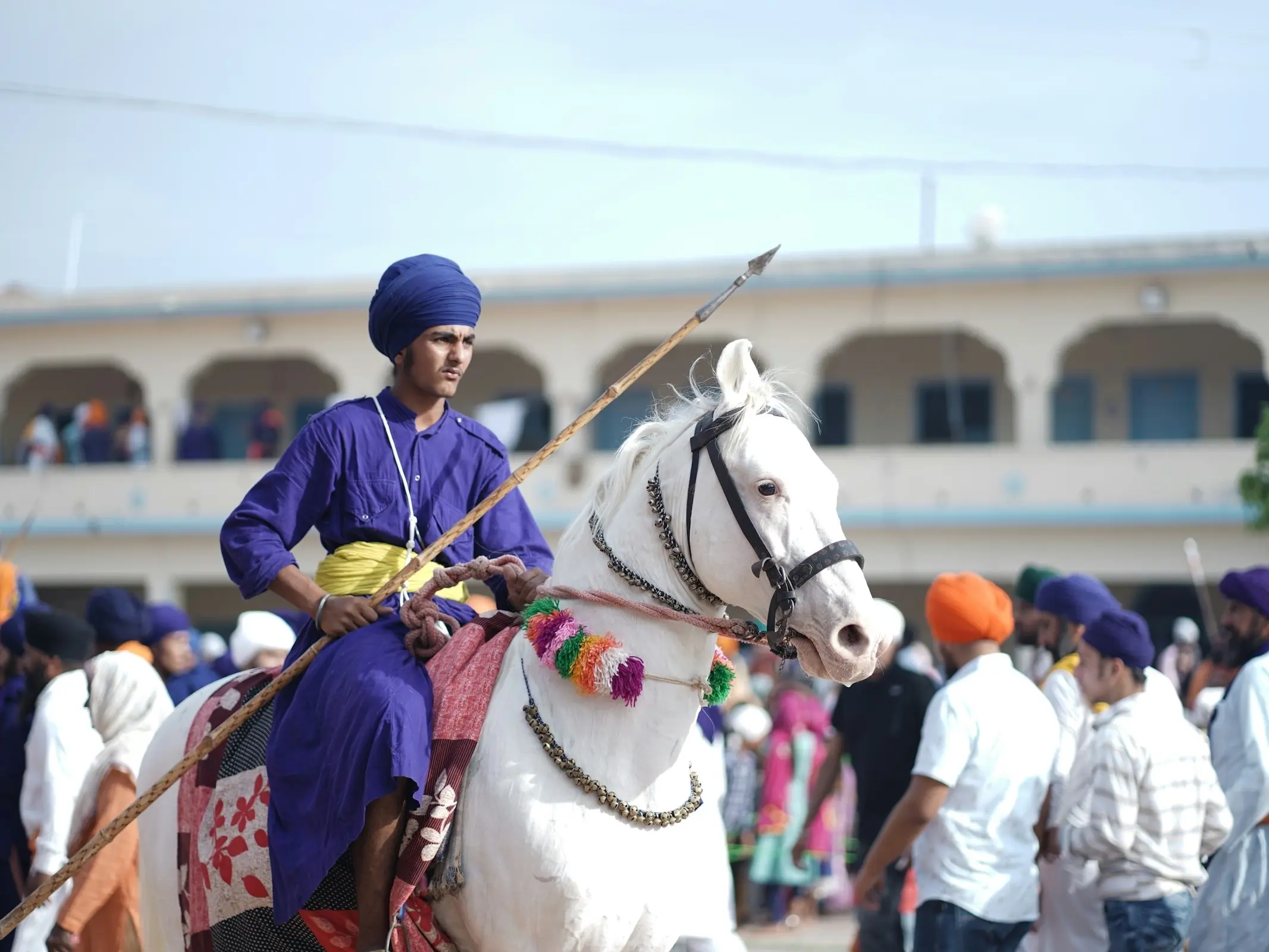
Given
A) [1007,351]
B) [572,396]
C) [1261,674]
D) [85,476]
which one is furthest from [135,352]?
[1261,674]

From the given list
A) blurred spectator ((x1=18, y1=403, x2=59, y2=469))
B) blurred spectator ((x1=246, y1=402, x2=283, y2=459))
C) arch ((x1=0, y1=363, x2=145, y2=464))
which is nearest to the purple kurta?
blurred spectator ((x1=246, y1=402, x2=283, y2=459))

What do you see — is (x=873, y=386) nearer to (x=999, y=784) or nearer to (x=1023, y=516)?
(x=1023, y=516)

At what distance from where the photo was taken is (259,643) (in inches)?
322

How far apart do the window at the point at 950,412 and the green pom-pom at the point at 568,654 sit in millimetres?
22008

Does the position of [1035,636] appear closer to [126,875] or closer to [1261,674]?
[1261,674]

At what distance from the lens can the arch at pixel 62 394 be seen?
96.6 ft

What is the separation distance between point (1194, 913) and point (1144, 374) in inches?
753

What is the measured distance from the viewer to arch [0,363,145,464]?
29453mm

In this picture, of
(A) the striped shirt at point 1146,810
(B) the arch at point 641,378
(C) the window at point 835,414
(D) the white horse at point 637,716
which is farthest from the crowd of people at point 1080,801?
(C) the window at point 835,414

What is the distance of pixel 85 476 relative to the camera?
2686 cm

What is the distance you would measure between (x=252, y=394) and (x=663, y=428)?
25277 millimetres

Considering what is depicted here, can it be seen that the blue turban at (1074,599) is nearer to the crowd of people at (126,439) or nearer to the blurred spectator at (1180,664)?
the blurred spectator at (1180,664)

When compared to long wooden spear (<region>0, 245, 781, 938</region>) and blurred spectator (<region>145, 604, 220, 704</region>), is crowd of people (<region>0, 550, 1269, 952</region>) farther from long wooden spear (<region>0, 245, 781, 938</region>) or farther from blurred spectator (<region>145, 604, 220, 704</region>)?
long wooden spear (<region>0, 245, 781, 938</region>)

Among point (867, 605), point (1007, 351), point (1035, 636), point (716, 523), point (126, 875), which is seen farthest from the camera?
point (1007, 351)
